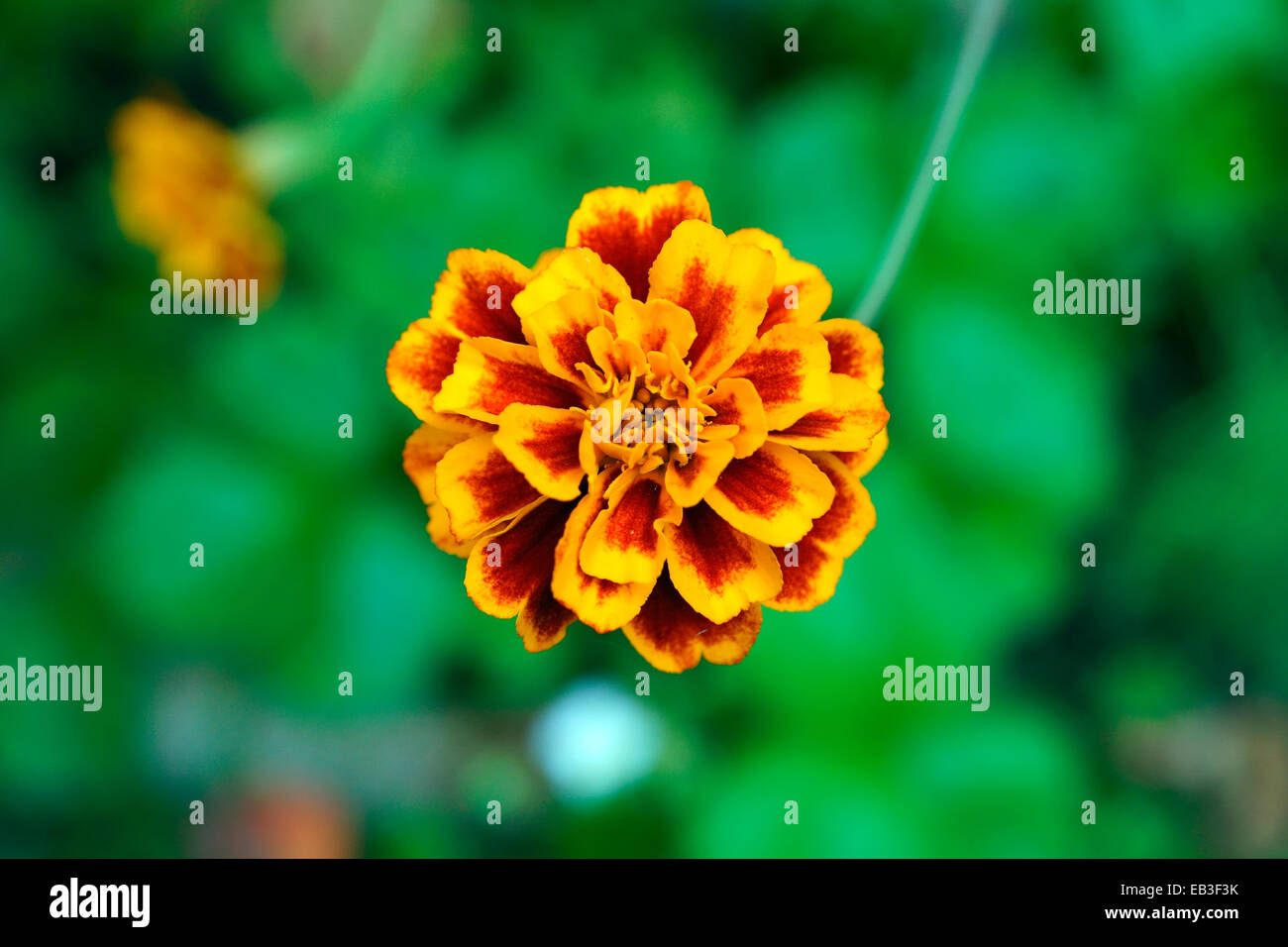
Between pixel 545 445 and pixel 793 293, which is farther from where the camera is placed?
pixel 793 293

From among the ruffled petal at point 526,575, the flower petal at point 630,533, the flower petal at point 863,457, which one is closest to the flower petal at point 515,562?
the ruffled petal at point 526,575

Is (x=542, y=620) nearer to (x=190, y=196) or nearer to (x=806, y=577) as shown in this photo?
(x=806, y=577)

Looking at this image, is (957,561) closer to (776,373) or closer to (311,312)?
(776,373)

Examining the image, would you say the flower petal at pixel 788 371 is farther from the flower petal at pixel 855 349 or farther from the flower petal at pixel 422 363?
the flower petal at pixel 422 363

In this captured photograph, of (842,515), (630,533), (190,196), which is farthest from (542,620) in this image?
(190,196)

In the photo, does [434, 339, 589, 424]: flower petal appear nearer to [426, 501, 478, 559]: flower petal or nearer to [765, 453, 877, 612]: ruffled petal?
[426, 501, 478, 559]: flower petal
